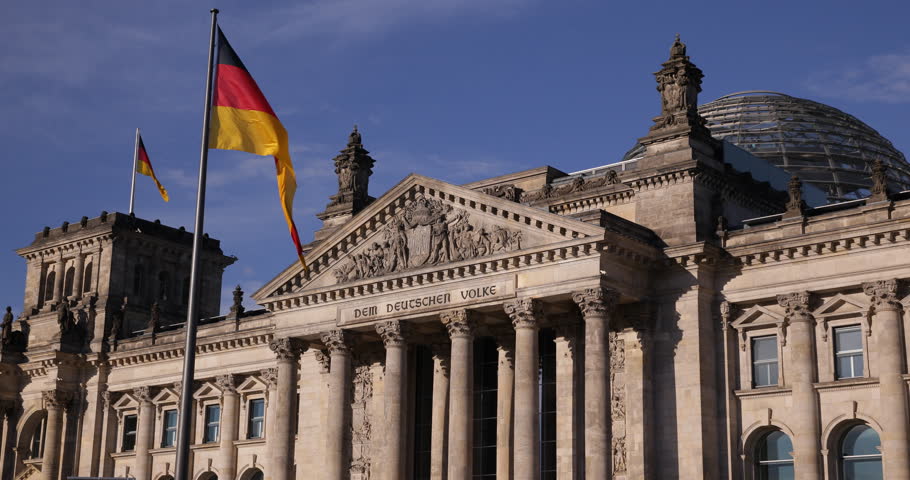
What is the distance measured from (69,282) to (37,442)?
362 inches

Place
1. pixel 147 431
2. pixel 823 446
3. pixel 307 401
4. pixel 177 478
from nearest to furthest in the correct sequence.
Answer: pixel 177 478, pixel 823 446, pixel 307 401, pixel 147 431

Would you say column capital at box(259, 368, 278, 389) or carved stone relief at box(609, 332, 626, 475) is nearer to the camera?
carved stone relief at box(609, 332, 626, 475)

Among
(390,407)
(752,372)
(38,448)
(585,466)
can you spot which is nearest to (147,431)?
(38,448)

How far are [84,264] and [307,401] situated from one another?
73.2 ft

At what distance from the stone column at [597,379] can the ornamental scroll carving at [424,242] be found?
4.10 m

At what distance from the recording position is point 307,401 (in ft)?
186

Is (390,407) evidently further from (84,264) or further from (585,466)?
(84,264)

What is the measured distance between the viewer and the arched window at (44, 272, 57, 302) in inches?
2918

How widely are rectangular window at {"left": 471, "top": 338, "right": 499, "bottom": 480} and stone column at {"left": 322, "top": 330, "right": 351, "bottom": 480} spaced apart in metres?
5.26

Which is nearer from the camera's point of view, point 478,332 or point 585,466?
point 585,466

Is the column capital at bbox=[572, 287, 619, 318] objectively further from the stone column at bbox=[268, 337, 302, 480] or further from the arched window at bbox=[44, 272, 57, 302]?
the arched window at bbox=[44, 272, 57, 302]

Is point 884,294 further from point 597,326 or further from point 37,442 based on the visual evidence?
point 37,442

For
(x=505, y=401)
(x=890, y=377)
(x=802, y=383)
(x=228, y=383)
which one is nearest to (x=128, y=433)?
(x=228, y=383)

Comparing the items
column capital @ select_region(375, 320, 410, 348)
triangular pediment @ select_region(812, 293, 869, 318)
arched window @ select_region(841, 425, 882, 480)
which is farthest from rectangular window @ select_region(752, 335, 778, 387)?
column capital @ select_region(375, 320, 410, 348)
